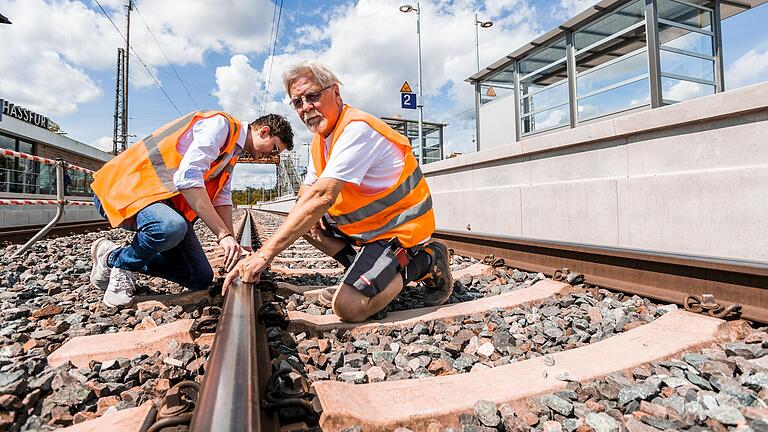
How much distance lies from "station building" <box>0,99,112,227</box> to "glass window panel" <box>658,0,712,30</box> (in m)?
15.8

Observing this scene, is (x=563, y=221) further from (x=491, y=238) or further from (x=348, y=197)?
(x=348, y=197)

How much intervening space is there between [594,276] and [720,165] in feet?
3.42

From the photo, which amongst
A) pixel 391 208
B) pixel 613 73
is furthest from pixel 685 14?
pixel 391 208

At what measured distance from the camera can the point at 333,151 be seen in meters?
2.34

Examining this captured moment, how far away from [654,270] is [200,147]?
306cm

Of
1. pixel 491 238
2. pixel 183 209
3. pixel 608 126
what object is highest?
pixel 608 126

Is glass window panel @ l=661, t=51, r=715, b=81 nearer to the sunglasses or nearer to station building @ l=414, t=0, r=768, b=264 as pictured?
station building @ l=414, t=0, r=768, b=264

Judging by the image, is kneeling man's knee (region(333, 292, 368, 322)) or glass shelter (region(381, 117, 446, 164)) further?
glass shelter (region(381, 117, 446, 164))

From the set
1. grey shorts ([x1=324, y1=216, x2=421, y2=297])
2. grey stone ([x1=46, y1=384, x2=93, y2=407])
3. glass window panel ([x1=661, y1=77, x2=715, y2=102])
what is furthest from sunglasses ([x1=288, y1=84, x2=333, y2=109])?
glass window panel ([x1=661, y1=77, x2=715, y2=102])

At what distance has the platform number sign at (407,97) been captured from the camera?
1355 cm

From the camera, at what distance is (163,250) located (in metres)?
2.91

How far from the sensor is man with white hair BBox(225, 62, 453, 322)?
7.39 feet

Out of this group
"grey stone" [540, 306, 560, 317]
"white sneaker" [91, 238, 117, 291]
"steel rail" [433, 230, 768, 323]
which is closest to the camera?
"steel rail" [433, 230, 768, 323]

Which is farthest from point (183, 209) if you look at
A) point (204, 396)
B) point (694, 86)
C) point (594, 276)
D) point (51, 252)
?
point (694, 86)
